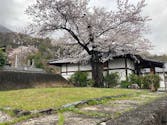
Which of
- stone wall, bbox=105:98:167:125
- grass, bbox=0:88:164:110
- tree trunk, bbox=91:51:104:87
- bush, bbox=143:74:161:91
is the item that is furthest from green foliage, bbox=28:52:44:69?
stone wall, bbox=105:98:167:125

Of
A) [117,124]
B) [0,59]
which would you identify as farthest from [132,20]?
[117,124]

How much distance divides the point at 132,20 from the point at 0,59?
11262 millimetres

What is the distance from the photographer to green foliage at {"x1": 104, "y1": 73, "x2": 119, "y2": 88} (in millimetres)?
19928

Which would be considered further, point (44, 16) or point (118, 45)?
point (118, 45)

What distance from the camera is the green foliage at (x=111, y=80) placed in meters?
19.9

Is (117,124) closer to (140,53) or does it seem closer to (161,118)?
(161,118)

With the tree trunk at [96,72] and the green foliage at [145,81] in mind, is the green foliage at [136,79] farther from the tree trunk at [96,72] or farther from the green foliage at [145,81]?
the tree trunk at [96,72]

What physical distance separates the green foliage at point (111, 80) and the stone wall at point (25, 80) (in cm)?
424

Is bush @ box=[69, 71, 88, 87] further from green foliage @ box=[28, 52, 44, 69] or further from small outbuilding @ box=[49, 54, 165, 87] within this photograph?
green foliage @ box=[28, 52, 44, 69]

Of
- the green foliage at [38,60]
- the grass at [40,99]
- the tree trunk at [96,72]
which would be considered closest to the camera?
the grass at [40,99]

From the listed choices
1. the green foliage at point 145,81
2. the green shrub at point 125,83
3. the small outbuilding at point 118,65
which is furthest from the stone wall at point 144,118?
the small outbuilding at point 118,65

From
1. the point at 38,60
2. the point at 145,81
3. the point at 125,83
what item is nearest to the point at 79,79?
the point at 125,83

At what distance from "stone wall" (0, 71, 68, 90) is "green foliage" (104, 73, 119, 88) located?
167 inches

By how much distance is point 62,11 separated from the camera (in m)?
16.5
